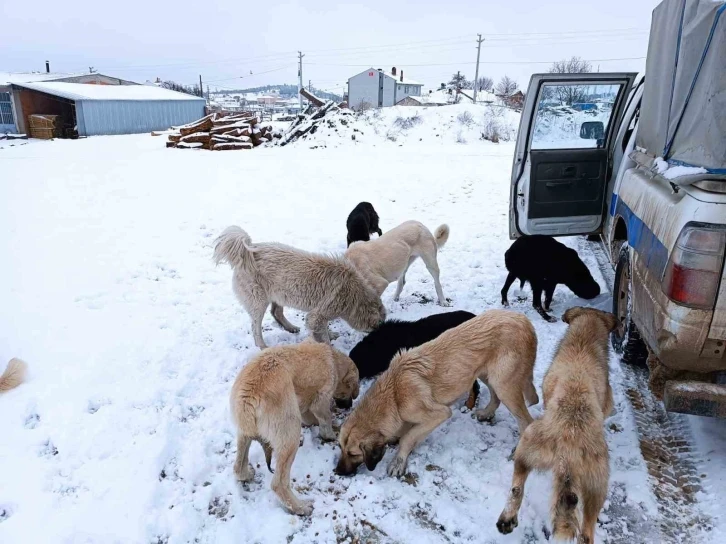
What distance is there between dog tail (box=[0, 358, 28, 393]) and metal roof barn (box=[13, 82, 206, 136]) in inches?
1191

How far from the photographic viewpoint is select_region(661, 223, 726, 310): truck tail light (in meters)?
2.76

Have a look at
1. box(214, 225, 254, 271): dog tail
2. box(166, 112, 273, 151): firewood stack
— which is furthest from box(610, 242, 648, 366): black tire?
box(166, 112, 273, 151): firewood stack

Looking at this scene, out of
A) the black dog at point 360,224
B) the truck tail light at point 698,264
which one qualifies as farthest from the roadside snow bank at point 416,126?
the truck tail light at point 698,264

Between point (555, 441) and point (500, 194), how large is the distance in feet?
33.8

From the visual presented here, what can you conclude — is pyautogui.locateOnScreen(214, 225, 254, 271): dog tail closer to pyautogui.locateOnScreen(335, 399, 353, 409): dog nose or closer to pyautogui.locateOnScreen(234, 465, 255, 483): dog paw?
pyautogui.locateOnScreen(335, 399, 353, 409): dog nose

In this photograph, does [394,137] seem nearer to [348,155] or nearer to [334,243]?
[348,155]

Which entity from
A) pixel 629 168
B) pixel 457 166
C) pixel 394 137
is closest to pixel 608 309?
pixel 629 168

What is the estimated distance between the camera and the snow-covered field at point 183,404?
10.2 ft

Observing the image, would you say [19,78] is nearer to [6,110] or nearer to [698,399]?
[6,110]

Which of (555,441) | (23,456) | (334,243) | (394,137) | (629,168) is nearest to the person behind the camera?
(555,441)

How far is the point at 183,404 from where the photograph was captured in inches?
166

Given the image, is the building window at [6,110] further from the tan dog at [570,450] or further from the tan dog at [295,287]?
the tan dog at [570,450]

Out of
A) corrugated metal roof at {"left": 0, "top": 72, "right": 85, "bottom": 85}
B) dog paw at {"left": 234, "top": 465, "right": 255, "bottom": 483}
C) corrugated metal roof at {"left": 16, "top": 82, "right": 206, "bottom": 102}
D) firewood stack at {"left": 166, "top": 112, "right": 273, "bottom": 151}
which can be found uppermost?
corrugated metal roof at {"left": 0, "top": 72, "right": 85, "bottom": 85}

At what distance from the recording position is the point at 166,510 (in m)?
3.19
